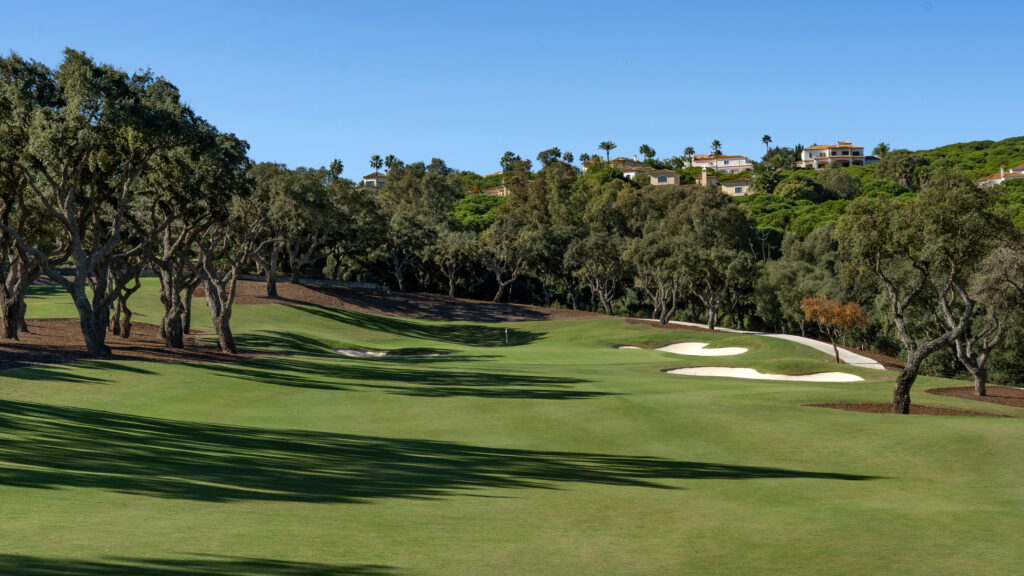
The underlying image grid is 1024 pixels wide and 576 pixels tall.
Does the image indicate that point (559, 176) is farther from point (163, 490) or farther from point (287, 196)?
point (163, 490)

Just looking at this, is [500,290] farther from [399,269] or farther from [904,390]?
[904,390]

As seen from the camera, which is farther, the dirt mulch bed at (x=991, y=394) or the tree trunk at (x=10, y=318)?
the tree trunk at (x=10, y=318)

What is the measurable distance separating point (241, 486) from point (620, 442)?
1018 cm

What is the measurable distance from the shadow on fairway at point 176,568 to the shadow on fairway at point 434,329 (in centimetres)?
6407

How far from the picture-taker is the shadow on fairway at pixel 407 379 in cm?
3055

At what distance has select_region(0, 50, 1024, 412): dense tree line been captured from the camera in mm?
30391

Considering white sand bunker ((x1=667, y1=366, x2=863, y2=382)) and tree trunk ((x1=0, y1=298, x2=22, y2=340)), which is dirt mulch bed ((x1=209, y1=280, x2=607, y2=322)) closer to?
white sand bunker ((x1=667, y1=366, x2=863, y2=382))

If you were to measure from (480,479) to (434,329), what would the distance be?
66630 millimetres

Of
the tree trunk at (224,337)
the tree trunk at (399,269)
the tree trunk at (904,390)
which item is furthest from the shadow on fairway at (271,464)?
the tree trunk at (399,269)

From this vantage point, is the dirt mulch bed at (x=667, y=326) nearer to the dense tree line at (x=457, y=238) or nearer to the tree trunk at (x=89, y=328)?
the dense tree line at (x=457, y=238)

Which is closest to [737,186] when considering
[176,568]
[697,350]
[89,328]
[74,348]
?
[697,350]

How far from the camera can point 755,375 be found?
4669cm

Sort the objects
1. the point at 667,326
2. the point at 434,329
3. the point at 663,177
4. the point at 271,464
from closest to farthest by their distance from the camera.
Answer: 1. the point at 271,464
2. the point at 667,326
3. the point at 434,329
4. the point at 663,177

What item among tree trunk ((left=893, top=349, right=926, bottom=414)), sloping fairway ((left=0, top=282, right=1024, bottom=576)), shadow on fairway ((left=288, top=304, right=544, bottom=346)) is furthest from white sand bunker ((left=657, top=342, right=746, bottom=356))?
tree trunk ((left=893, top=349, right=926, bottom=414))
